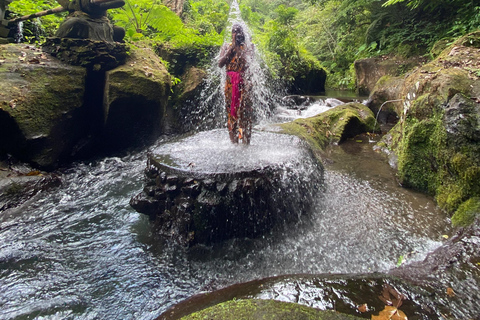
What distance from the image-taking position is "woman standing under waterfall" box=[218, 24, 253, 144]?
3564 millimetres

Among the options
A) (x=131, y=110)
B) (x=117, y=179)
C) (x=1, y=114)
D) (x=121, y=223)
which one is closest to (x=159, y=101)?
(x=131, y=110)

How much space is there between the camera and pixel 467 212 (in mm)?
2742

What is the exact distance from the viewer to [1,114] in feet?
13.1

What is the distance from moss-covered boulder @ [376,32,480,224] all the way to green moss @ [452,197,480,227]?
0.26 feet

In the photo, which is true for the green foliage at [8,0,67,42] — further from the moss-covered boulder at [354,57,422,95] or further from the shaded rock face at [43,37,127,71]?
the moss-covered boulder at [354,57,422,95]

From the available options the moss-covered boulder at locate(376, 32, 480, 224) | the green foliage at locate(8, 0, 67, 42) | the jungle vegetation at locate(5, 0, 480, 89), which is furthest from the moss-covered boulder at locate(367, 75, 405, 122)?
the green foliage at locate(8, 0, 67, 42)

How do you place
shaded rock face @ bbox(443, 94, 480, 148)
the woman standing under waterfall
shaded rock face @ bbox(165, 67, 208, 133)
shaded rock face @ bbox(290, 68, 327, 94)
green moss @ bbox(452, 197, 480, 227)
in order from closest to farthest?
green moss @ bbox(452, 197, 480, 227), shaded rock face @ bbox(443, 94, 480, 148), the woman standing under waterfall, shaded rock face @ bbox(165, 67, 208, 133), shaded rock face @ bbox(290, 68, 327, 94)

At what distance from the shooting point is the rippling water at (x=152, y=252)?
2322mm

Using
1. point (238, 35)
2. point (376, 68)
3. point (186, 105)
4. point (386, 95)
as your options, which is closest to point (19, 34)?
point (186, 105)

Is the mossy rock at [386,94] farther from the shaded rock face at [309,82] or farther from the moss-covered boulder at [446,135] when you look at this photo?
the shaded rock face at [309,82]

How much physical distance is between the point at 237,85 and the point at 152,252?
2416mm

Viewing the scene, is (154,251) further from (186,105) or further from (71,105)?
(186,105)

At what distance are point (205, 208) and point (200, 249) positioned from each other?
46 cm

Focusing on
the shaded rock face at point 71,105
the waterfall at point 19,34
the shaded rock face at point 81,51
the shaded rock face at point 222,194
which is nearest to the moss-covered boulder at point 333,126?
the shaded rock face at point 222,194
